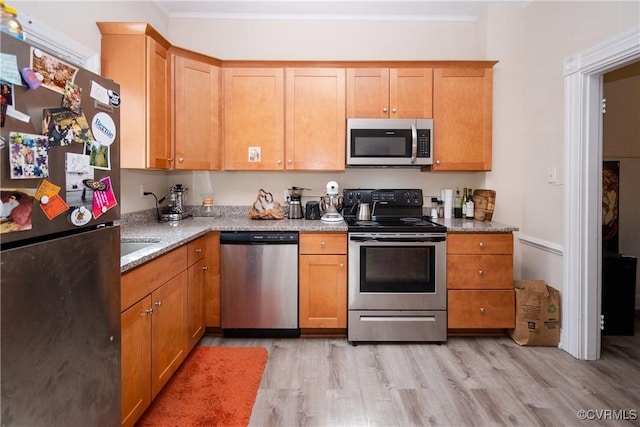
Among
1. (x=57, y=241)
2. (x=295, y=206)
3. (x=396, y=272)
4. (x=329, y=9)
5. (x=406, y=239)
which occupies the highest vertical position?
(x=329, y=9)

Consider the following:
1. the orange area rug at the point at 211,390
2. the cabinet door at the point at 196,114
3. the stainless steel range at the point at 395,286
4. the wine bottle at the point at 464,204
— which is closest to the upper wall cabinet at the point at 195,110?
the cabinet door at the point at 196,114

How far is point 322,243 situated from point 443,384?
1.24 m

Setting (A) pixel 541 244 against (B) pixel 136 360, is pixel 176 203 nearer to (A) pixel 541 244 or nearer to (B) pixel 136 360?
(B) pixel 136 360

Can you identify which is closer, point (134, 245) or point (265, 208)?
point (134, 245)

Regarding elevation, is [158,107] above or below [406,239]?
above

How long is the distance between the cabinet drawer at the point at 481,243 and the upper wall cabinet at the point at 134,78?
2291 millimetres

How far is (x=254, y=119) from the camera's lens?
309 cm

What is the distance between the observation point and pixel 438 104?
10.1 ft

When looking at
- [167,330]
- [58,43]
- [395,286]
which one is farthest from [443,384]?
[58,43]

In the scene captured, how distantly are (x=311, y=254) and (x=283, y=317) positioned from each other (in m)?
0.54

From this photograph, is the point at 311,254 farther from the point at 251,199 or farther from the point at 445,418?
the point at 445,418

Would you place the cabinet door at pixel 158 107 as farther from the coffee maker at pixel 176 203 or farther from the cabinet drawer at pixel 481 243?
the cabinet drawer at pixel 481 243

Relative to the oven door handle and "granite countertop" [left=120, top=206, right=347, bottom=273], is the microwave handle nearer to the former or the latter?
the oven door handle

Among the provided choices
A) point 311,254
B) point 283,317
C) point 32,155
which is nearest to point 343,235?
point 311,254
